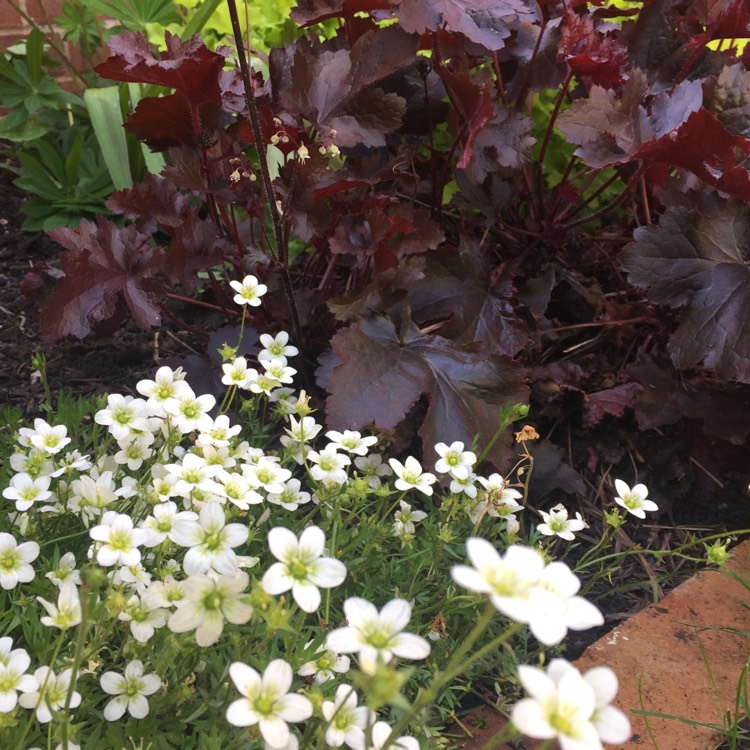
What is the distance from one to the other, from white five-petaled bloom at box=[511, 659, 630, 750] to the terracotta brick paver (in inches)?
21.6

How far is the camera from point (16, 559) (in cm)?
92

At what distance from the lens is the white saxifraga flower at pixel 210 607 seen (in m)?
0.70

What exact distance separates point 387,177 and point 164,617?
0.96 m

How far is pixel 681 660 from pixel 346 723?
707 mm

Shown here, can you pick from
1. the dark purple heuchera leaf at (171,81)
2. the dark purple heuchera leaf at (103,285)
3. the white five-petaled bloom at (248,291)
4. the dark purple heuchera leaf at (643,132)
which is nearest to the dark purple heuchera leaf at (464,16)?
the dark purple heuchera leaf at (643,132)

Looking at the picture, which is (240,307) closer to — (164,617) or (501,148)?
(501,148)

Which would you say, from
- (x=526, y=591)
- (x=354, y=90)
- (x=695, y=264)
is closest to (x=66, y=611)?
(x=526, y=591)

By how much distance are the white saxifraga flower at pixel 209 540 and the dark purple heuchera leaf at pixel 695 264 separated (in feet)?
3.07

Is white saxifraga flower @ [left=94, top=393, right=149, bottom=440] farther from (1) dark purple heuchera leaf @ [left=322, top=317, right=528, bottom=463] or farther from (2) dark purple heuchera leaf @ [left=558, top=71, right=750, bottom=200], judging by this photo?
(2) dark purple heuchera leaf @ [left=558, top=71, right=750, bottom=200]

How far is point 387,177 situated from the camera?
1526 mm

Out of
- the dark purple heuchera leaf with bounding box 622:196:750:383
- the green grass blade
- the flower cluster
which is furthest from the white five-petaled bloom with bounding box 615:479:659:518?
the green grass blade

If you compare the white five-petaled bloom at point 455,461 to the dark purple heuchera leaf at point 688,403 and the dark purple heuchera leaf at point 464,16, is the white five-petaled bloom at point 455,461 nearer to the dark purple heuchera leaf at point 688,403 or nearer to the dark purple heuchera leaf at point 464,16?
the dark purple heuchera leaf at point 688,403

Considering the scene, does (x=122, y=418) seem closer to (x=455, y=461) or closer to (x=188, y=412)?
(x=188, y=412)

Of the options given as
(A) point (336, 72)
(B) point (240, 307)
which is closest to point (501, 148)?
(A) point (336, 72)
